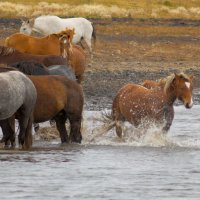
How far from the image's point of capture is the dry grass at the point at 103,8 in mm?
46844

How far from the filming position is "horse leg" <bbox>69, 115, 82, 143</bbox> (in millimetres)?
14945

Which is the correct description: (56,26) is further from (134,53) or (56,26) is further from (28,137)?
(28,137)

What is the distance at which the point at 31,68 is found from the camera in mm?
15430

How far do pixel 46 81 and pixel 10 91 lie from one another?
3.63 feet

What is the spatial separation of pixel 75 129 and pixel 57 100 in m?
0.76

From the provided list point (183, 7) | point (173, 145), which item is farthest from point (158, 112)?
point (183, 7)

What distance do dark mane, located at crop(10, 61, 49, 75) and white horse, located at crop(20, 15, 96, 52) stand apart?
1055 centimetres

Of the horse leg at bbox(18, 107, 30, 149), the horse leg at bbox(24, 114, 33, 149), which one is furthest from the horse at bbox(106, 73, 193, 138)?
the horse leg at bbox(18, 107, 30, 149)

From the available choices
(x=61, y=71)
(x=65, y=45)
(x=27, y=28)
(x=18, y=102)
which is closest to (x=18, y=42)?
(x=65, y=45)

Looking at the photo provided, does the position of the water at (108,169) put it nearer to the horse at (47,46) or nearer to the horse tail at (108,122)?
the horse tail at (108,122)

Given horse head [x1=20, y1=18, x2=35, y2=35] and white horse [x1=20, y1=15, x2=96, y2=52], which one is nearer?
white horse [x1=20, y1=15, x2=96, y2=52]

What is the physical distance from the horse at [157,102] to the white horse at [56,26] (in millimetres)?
10945

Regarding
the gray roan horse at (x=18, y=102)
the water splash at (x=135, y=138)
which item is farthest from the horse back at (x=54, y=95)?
the water splash at (x=135, y=138)

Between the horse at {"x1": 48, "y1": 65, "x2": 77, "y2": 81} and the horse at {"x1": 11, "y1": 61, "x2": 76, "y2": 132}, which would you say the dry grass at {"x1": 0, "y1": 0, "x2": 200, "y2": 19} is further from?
the horse at {"x1": 11, "y1": 61, "x2": 76, "y2": 132}
